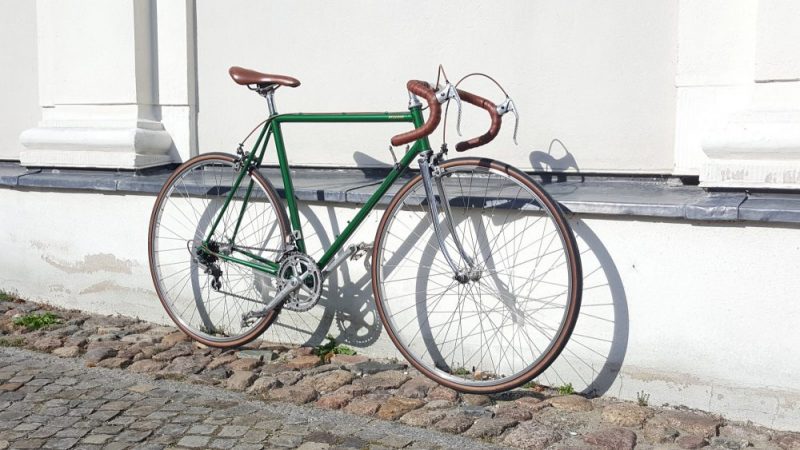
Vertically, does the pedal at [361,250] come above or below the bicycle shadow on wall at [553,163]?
below


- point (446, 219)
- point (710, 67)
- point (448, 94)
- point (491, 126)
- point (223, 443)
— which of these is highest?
point (710, 67)

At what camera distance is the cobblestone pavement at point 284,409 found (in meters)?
4.02

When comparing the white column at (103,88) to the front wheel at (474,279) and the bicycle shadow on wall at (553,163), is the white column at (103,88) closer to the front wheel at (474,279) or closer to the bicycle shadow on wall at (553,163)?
the front wheel at (474,279)

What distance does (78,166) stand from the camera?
6.24 m

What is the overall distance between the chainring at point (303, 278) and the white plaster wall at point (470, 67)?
92 cm

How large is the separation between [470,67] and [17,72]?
343cm

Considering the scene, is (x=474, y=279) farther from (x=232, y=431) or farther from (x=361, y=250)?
(x=232, y=431)

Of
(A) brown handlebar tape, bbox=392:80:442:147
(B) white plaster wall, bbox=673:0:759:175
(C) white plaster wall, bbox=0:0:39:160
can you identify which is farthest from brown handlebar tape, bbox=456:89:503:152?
(C) white plaster wall, bbox=0:0:39:160

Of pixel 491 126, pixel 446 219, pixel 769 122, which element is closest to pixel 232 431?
pixel 446 219

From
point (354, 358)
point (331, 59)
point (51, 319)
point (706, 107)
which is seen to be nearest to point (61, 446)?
point (354, 358)

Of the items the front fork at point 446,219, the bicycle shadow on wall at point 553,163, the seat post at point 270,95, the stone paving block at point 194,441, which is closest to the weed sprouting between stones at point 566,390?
the front fork at point 446,219

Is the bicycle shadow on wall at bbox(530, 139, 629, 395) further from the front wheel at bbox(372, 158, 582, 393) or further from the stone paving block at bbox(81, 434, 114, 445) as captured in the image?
the stone paving block at bbox(81, 434, 114, 445)

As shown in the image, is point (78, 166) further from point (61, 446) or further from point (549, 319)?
point (549, 319)

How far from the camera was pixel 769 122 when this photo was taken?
13.8ft
